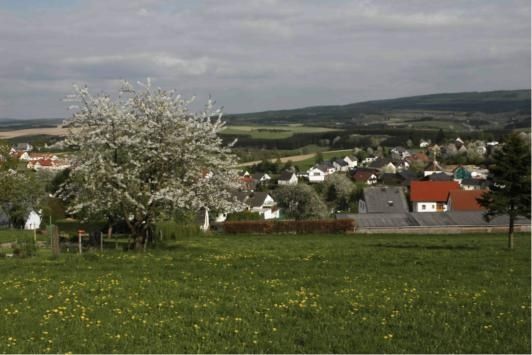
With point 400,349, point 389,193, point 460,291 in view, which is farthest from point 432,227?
point 400,349

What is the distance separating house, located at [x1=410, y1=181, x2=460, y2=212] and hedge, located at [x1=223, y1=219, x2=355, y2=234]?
37.8m

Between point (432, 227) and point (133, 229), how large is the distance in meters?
41.1

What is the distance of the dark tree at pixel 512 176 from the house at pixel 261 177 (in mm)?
100972

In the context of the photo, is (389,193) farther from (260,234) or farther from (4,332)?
(4,332)

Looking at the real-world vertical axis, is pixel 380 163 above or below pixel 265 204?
above

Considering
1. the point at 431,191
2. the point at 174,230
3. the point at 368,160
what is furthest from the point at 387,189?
the point at 368,160

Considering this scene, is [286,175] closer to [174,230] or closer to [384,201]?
[384,201]

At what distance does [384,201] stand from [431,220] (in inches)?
797

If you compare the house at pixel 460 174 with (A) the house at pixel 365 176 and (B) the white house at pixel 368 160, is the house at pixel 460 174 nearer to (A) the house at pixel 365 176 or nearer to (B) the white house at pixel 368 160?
(A) the house at pixel 365 176

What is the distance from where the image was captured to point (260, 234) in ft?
188

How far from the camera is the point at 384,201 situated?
83.1 meters

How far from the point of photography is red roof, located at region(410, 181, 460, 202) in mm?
92250

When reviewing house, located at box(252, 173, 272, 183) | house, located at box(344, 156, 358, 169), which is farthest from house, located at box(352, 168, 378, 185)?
house, located at box(344, 156, 358, 169)

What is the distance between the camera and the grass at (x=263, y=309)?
9.19m
